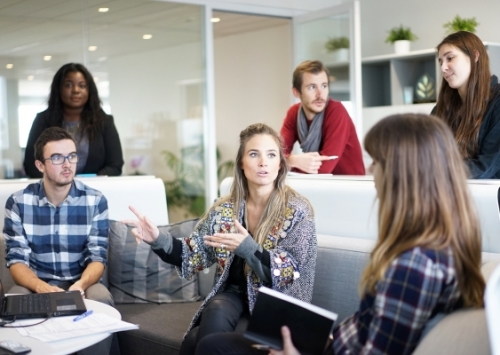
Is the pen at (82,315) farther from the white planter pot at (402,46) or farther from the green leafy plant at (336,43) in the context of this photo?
the white planter pot at (402,46)

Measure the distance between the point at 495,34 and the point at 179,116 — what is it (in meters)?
2.70

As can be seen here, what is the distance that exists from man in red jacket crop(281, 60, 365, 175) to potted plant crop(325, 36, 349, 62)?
2.51 meters

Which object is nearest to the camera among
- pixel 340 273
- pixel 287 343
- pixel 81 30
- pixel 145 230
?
pixel 287 343

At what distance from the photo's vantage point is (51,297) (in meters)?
2.36

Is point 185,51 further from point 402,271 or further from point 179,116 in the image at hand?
point 402,271

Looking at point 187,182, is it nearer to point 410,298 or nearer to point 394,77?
point 394,77

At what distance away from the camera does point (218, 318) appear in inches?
94.8

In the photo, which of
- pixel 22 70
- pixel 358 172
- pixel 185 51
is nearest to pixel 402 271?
pixel 358 172

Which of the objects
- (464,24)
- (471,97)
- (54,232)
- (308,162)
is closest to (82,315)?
(54,232)

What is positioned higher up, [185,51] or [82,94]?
[185,51]

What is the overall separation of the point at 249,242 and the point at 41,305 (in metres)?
0.70

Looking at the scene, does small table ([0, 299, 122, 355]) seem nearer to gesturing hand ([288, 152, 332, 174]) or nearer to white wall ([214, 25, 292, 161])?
gesturing hand ([288, 152, 332, 174])

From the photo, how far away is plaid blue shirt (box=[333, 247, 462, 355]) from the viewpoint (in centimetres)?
147

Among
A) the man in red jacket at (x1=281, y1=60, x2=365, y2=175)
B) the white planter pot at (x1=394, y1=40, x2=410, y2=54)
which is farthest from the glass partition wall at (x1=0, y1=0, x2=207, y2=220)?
the man in red jacket at (x1=281, y1=60, x2=365, y2=175)
